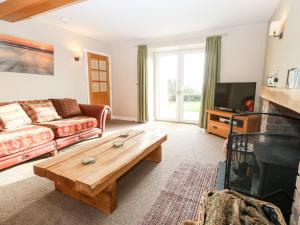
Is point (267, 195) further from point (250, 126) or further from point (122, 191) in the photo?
point (250, 126)

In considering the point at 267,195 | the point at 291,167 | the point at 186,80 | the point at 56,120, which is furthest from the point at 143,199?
the point at 186,80

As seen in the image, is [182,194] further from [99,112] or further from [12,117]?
[12,117]

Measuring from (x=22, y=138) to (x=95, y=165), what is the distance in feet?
4.69

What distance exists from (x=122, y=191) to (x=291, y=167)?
1.46 m

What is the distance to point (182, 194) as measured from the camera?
171 centimetres

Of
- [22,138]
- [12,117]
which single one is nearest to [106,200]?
[22,138]

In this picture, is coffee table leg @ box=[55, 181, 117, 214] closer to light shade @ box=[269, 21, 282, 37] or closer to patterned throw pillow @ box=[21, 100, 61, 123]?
patterned throw pillow @ box=[21, 100, 61, 123]

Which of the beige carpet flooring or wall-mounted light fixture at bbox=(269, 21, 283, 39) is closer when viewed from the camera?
the beige carpet flooring

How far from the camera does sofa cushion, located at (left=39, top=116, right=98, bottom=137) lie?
2672 millimetres

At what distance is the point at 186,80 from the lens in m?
4.70

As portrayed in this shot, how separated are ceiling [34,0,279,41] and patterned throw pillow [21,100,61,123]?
1638 millimetres

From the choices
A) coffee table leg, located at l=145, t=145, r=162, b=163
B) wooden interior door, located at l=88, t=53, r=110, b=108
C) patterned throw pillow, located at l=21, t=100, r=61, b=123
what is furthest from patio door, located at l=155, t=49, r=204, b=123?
patterned throw pillow, located at l=21, t=100, r=61, b=123

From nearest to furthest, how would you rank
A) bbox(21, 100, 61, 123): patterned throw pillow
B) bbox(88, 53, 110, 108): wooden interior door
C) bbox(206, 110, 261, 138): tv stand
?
bbox(21, 100, 61, 123): patterned throw pillow, bbox(206, 110, 261, 138): tv stand, bbox(88, 53, 110, 108): wooden interior door

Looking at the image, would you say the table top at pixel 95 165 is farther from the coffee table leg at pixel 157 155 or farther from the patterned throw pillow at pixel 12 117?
the patterned throw pillow at pixel 12 117
